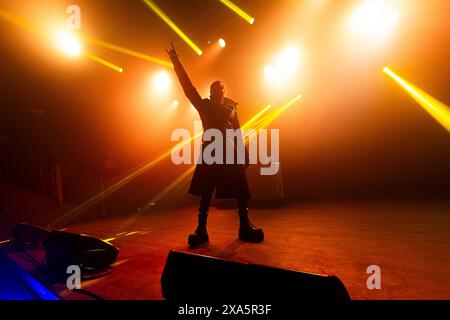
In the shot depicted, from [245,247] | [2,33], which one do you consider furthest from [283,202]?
[2,33]

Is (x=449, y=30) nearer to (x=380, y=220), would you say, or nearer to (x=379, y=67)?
(x=379, y=67)

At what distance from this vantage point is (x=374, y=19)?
501 centimetres

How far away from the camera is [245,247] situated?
209cm

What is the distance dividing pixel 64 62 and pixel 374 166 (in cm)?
762

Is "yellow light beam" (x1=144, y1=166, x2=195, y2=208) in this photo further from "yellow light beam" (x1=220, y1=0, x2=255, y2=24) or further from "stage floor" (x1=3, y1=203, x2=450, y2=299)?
"yellow light beam" (x1=220, y1=0, x2=255, y2=24)

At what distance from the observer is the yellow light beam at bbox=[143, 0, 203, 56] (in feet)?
16.5

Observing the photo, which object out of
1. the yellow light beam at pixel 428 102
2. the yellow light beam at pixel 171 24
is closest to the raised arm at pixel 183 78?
the yellow light beam at pixel 171 24

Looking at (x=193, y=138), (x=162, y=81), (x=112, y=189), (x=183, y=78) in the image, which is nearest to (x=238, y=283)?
(x=183, y=78)

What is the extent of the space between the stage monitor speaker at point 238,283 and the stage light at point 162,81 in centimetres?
694

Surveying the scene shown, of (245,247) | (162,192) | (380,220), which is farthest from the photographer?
Answer: (162,192)

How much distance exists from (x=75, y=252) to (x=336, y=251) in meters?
1.93

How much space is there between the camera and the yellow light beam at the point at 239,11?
18.0 ft

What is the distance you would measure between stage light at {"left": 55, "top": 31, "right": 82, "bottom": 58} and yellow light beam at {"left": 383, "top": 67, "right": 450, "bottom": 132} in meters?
6.86

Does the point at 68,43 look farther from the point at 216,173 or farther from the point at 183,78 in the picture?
the point at 216,173
